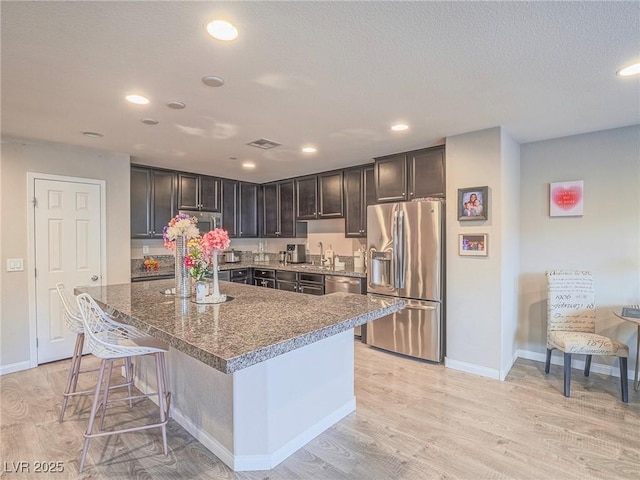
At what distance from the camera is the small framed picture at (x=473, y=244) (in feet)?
10.6

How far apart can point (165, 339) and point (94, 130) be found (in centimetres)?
253

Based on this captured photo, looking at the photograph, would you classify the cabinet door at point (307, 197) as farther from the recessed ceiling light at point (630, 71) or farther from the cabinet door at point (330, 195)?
the recessed ceiling light at point (630, 71)

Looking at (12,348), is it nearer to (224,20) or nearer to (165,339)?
(165,339)

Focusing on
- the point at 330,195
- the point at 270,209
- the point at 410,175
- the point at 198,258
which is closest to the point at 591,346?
the point at 410,175

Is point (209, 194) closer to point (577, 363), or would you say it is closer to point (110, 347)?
point (110, 347)

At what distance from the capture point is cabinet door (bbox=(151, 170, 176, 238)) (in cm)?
468

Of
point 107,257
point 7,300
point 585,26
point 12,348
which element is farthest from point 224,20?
point 12,348

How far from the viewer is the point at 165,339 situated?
1631 millimetres

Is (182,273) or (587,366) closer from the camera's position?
(182,273)

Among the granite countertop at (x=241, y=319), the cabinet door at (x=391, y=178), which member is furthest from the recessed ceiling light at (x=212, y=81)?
the cabinet door at (x=391, y=178)

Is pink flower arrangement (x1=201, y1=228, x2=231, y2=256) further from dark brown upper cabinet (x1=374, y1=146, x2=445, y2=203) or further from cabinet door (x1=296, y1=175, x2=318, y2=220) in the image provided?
cabinet door (x1=296, y1=175, x2=318, y2=220)

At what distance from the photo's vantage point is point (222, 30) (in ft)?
5.31

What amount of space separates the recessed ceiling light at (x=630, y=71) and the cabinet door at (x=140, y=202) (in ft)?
16.4

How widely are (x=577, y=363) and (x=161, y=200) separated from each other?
18.0 ft
